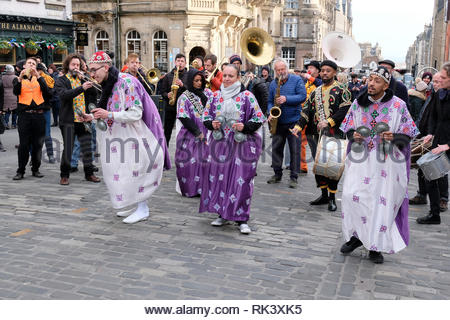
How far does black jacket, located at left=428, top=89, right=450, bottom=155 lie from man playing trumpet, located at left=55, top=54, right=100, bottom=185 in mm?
5078

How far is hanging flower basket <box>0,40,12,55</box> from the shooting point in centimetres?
1935

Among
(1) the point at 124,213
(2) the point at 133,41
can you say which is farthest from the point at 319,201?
(2) the point at 133,41

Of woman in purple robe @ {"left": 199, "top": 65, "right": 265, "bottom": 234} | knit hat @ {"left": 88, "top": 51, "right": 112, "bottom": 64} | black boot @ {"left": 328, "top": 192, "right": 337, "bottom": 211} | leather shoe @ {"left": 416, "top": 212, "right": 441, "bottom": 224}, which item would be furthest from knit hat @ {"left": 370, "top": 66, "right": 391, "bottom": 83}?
knit hat @ {"left": 88, "top": 51, "right": 112, "bottom": 64}

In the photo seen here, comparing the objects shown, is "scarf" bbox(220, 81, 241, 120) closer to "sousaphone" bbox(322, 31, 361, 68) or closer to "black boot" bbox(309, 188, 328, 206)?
"black boot" bbox(309, 188, 328, 206)

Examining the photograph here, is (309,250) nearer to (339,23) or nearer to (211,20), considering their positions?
(211,20)

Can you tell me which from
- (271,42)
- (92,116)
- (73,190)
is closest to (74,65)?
(73,190)

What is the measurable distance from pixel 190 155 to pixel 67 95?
2.38 m

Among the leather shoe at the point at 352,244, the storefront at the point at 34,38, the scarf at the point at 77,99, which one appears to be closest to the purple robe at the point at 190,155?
the scarf at the point at 77,99

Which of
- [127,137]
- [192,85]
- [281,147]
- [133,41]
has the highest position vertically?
[133,41]

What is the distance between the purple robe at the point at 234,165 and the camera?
19.8 feet

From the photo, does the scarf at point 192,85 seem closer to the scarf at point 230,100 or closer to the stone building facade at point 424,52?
the scarf at point 230,100

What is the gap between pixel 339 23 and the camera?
104m

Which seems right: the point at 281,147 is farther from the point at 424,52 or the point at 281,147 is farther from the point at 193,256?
the point at 424,52

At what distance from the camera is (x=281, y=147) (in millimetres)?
9086
